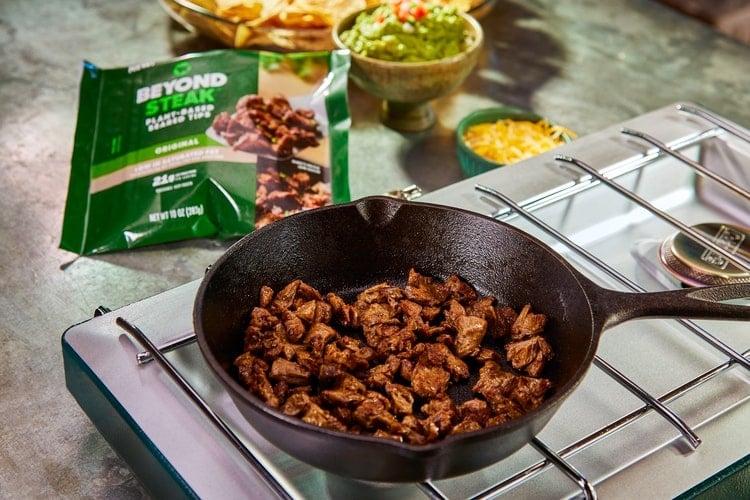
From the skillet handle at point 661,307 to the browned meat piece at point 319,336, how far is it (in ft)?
0.83

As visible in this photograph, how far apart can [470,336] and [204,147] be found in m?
0.63

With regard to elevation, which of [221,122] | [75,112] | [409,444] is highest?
[409,444]

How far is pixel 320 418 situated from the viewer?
0.73 m

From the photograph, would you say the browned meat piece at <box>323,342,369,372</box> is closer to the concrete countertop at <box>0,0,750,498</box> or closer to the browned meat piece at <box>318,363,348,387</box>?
the browned meat piece at <box>318,363,348,387</box>

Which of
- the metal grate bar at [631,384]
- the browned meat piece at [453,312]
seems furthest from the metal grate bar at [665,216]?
the browned meat piece at [453,312]

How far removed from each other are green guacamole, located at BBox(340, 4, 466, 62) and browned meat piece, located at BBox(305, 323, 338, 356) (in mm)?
742

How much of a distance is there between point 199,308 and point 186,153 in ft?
2.07

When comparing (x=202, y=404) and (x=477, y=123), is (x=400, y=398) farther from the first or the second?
(x=477, y=123)

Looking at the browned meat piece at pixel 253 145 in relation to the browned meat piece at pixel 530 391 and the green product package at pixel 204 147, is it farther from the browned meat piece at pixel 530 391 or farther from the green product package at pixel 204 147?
the browned meat piece at pixel 530 391

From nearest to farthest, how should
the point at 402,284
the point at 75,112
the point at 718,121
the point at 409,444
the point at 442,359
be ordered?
the point at 409,444 < the point at 442,359 < the point at 402,284 < the point at 718,121 < the point at 75,112

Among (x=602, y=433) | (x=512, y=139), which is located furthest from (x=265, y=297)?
(x=512, y=139)

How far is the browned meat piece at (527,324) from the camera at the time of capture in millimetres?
852

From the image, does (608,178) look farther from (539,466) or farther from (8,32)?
(8,32)

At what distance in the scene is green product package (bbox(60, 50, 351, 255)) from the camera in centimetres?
128
